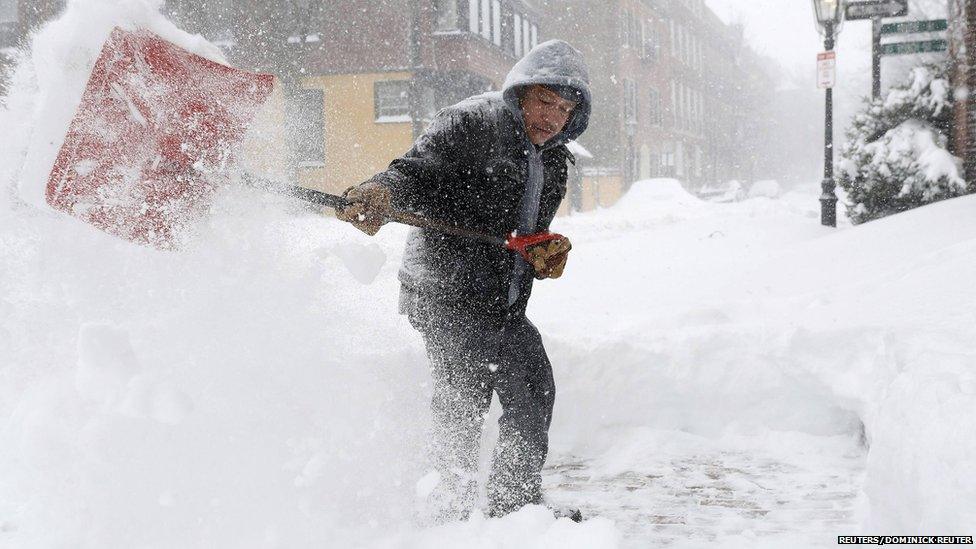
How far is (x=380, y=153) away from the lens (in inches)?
742

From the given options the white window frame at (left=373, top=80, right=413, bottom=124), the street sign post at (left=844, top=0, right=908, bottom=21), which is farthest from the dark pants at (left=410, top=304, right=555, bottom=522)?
the white window frame at (left=373, top=80, right=413, bottom=124)

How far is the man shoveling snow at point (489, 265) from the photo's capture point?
2.59 metres

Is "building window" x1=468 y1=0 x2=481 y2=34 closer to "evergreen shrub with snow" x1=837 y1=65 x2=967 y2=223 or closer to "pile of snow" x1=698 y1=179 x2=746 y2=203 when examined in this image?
"evergreen shrub with snow" x1=837 y1=65 x2=967 y2=223

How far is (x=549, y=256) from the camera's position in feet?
8.76

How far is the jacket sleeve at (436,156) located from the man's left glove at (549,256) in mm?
393

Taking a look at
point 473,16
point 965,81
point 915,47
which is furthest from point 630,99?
point 965,81

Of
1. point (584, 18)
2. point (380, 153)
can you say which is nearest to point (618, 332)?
point (380, 153)

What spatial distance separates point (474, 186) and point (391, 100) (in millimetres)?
16732

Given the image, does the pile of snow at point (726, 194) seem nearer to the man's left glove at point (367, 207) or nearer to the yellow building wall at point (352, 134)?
the yellow building wall at point (352, 134)

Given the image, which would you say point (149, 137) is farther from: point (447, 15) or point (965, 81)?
point (447, 15)

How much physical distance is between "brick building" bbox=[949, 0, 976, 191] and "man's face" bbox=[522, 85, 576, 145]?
24.2 feet

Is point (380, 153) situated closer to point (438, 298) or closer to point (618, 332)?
point (618, 332)

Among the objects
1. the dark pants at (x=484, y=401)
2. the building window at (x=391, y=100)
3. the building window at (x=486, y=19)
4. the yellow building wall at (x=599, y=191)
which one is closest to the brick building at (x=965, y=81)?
the dark pants at (x=484, y=401)

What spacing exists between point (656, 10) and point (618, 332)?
35636mm
